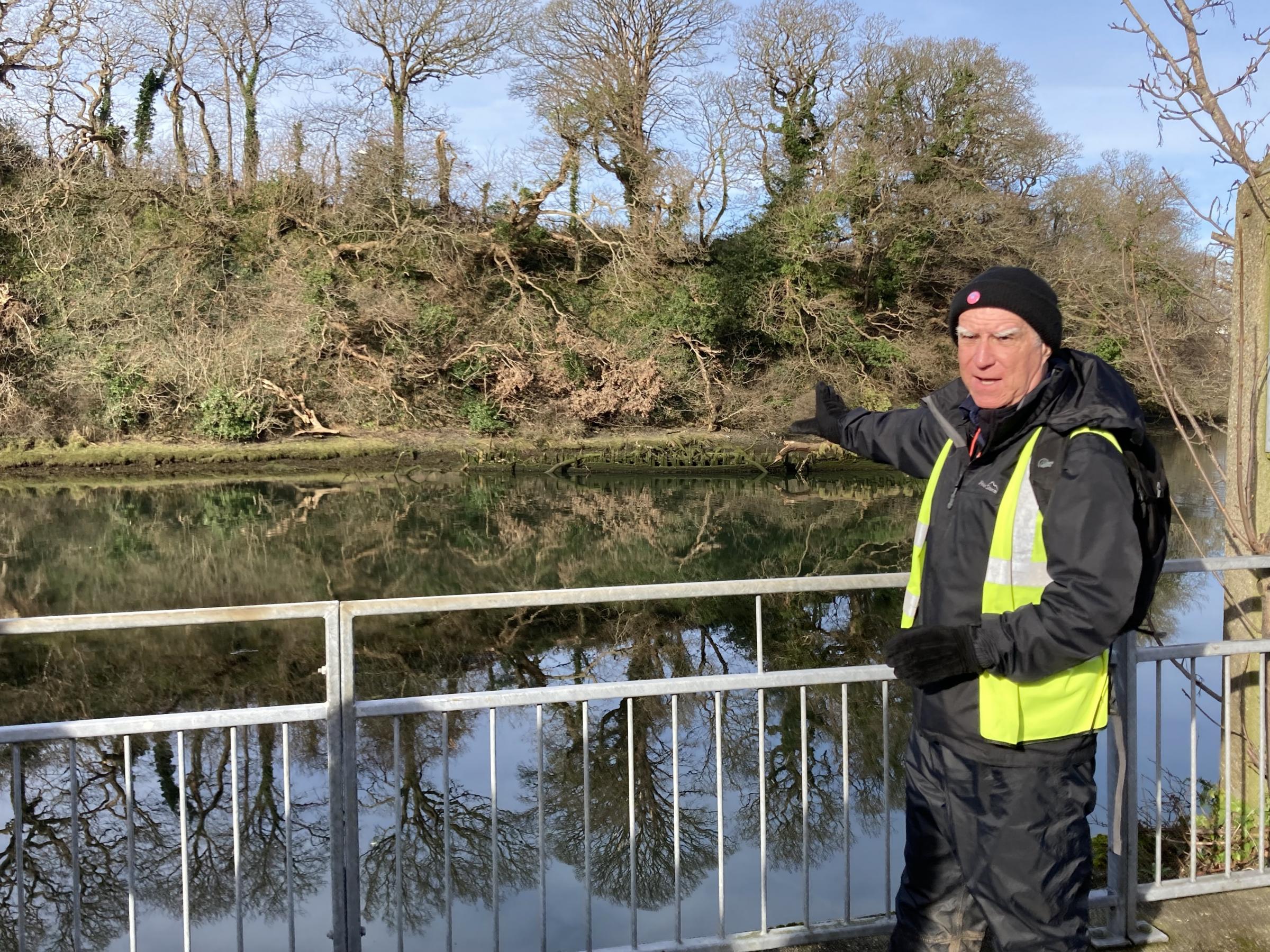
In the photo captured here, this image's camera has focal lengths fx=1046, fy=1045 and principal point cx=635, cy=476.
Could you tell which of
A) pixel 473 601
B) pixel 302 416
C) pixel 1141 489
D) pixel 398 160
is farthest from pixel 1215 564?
pixel 398 160

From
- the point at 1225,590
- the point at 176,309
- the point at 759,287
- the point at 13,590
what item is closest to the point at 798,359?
the point at 759,287

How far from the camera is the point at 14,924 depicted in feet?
14.4

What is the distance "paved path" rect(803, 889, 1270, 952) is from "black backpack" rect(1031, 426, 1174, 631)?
1463 millimetres

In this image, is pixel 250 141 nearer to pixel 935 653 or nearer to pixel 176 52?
pixel 176 52

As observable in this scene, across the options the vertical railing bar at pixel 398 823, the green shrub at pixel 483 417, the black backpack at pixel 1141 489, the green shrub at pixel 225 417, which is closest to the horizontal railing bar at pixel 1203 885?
the black backpack at pixel 1141 489

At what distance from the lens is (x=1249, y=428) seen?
3.66 m

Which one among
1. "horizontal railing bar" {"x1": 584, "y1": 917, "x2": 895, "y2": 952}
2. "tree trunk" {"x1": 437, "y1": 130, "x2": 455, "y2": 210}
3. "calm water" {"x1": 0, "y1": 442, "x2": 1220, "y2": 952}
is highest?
"tree trunk" {"x1": 437, "y1": 130, "x2": 455, "y2": 210}

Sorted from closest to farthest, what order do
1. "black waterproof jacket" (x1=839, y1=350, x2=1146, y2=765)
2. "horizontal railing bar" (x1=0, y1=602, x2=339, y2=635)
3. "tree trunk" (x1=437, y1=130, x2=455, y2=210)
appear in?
"black waterproof jacket" (x1=839, y1=350, x2=1146, y2=765), "horizontal railing bar" (x1=0, y1=602, x2=339, y2=635), "tree trunk" (x1=437, y1=130, x2=455, y2=210)

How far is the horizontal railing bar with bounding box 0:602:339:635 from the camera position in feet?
8.23

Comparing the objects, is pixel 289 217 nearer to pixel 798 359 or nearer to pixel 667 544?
pixel 798 359

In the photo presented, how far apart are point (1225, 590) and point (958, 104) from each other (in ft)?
75.7

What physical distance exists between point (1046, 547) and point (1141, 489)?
211 mm

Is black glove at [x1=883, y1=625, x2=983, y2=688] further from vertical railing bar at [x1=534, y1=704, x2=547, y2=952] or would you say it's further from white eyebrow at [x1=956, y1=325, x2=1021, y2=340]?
vertical railing bar at [x1=534, y1=704, x2=547, y2=952]

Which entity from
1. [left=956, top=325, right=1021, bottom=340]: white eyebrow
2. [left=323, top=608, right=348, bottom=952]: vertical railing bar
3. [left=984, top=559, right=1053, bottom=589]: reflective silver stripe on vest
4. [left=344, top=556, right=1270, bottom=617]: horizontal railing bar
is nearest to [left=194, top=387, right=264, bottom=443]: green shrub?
[left=344, top=556, right=1270, bottom=617]: horizontal railing bar
